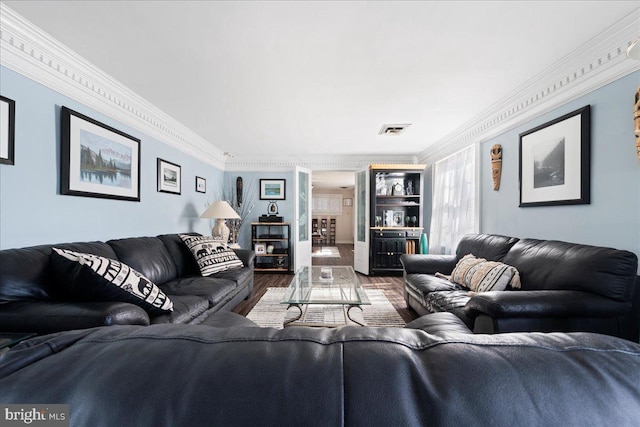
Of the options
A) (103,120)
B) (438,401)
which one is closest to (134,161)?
(103,120)

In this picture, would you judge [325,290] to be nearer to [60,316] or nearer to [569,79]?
[60,316]

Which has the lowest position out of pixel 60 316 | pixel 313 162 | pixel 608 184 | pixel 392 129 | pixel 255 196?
pixel 60 316

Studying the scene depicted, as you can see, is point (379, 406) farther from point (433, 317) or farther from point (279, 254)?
point (279, 254)

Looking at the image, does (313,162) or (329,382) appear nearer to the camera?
(329,382)

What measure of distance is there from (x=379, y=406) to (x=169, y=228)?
387cm

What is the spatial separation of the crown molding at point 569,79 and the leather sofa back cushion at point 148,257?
13.1 ft

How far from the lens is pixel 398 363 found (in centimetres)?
Result: 45

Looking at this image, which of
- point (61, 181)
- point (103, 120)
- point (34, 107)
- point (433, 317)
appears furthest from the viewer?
point (103, 120)

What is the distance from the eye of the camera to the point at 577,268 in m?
1.76

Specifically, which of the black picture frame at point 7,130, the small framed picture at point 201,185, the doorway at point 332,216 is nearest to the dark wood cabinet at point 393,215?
the small framed picture at point 201,185

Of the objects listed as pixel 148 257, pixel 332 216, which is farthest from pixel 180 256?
pixel 332 216

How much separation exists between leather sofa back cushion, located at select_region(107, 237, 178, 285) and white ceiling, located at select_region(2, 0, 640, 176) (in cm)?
154

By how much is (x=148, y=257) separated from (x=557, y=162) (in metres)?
3.88

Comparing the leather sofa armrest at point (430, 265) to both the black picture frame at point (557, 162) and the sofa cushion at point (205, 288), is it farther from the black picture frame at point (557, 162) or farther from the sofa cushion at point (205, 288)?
the sofa cushion at point (205, 288)
